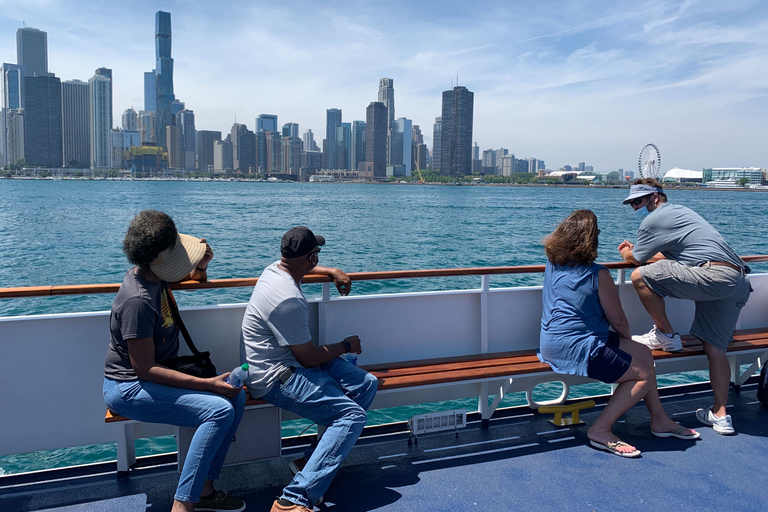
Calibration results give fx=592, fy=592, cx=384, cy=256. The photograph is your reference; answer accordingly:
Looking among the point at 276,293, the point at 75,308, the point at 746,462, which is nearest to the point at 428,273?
the point at 276,293

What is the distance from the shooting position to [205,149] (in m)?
145

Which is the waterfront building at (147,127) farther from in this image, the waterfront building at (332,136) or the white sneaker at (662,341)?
the white sneaker at (662,341)

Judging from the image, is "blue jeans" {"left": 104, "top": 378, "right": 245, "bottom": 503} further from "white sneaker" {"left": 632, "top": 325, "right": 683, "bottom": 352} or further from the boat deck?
"white sneaker" {"left": 632, "top": 325, "right": 683, "bottom": 352}

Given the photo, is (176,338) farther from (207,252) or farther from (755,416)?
(755,416)

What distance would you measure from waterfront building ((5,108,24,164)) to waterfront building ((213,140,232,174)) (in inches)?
1558

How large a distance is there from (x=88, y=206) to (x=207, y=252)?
56.7 m

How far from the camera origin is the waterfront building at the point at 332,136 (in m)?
144

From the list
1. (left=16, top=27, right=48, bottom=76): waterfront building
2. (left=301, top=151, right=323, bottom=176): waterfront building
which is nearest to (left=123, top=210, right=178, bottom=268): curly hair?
(left=301, top=151, right=323, bottom=176): waterfront building

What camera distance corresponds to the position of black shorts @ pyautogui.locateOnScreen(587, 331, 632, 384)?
3229 mm

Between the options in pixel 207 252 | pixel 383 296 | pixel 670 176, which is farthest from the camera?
pixel 670 176

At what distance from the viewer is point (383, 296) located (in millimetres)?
3566

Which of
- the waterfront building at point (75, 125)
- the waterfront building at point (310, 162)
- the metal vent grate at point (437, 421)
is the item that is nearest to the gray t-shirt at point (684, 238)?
the metal vent grate at point (437, 421)

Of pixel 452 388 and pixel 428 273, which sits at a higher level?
pixel 428 273

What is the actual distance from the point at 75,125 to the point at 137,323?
502ft
